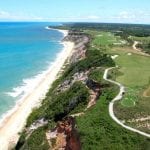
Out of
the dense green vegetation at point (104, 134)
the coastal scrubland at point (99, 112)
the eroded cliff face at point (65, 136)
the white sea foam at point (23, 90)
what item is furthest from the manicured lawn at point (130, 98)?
the white sea foam at point (23, 90)

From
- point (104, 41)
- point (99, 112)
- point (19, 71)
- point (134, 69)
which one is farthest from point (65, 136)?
point (104, 41)

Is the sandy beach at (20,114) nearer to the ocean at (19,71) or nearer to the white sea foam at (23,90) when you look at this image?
the white sea foam at (23,90)

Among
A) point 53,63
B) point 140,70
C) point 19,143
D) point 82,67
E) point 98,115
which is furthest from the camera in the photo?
point 53,63

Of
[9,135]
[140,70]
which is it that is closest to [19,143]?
[9,135]

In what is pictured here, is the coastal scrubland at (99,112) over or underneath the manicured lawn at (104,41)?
over

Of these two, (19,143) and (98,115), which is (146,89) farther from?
(19,143)

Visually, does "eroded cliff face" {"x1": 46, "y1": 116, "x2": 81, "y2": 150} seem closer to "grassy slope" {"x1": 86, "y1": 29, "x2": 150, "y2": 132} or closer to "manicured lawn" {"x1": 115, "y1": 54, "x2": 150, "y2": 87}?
"grassy slope" {"x1": 86, "y1": 29, "x2": 150, "y2": 132}

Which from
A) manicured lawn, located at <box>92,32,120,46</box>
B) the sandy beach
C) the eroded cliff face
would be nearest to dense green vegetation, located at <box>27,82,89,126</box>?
the sandy beach

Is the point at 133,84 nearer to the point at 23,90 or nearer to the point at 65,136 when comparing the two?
the point at 65,136
